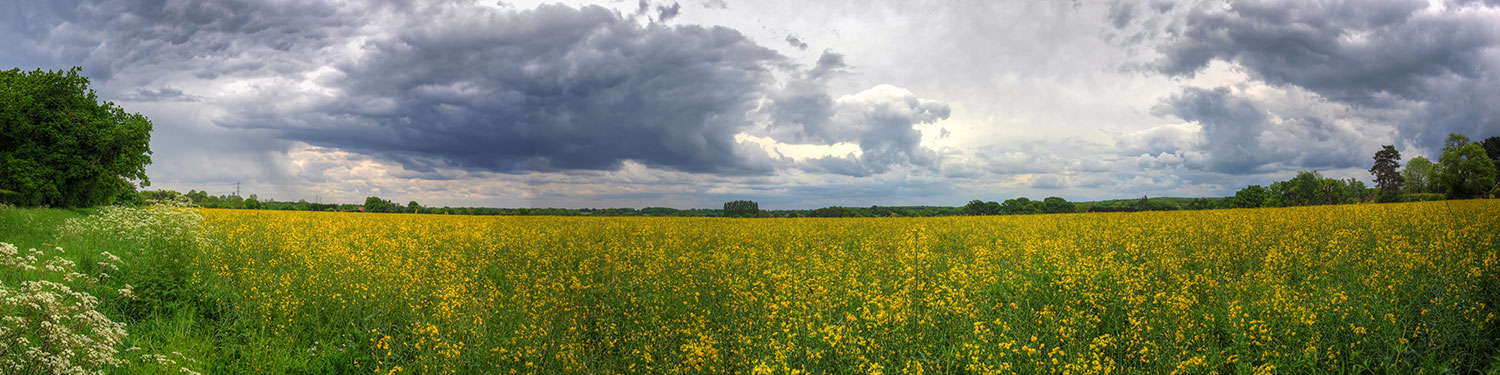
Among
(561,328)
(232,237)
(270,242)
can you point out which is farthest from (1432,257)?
(232,237)

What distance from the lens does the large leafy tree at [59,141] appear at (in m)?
27.3

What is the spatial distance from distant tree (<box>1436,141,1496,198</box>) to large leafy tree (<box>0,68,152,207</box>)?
233 feet

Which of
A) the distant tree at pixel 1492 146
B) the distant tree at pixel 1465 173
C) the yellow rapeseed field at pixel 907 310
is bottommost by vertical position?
the yellow rapeseed field at pixel 907 310

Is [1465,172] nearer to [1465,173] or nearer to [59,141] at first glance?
[1465,173]

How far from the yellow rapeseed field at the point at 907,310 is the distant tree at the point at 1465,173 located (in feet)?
107

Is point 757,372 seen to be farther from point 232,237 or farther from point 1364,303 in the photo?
point 232,237

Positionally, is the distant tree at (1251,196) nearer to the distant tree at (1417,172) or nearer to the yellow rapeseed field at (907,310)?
the distant tree at (1417,172)

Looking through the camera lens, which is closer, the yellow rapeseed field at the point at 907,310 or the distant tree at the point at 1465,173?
the yellow rapeseed field at the point at 907,310

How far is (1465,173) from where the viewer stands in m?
32.7

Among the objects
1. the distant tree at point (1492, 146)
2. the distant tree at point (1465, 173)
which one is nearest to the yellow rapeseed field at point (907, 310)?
the distant tree at point (1465, 173)

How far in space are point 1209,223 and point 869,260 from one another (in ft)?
37.6

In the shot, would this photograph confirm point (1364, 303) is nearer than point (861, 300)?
Yes

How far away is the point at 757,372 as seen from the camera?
4344 mm

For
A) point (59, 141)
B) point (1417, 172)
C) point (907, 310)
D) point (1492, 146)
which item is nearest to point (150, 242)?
point (907, 310)
